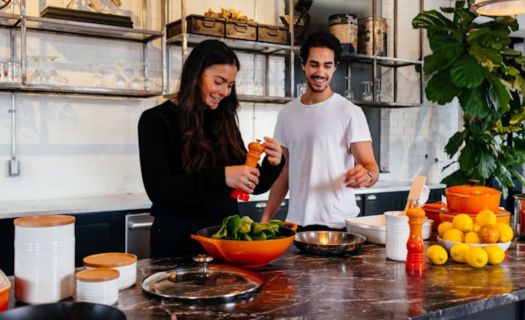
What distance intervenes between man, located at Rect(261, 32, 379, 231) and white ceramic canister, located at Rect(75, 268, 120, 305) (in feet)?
4.69

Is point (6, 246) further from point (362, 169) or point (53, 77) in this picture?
point (362, 169)

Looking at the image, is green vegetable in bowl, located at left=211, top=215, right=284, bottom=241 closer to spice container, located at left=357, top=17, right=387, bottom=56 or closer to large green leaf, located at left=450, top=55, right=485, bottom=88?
large green leaf, located at left=450, top=55, right=485, bottom=88

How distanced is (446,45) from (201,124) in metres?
3.13

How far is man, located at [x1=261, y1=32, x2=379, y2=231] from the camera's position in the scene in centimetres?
270

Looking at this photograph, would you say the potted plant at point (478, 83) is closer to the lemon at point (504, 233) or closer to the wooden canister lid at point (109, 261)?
the lemon at point (504, 233)

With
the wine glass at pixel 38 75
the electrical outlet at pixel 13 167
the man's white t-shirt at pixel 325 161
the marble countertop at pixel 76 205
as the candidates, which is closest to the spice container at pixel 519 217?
the man's white t-shirt at pixel 325 161

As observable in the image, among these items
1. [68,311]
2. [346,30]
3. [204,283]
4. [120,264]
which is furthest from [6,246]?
[346,30]

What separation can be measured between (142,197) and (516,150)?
337 centimetres

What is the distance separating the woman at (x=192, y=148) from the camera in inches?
81.3

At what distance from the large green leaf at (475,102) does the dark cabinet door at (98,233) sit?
9.40ft

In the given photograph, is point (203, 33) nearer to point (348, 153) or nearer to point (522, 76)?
point (348, 153)

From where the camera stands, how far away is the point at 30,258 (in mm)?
1352

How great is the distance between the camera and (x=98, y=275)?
1.39 m

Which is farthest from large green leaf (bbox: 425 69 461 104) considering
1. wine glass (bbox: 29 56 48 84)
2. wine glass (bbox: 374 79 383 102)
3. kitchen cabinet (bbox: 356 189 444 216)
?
wine glass (bbox: 29 56 48 84)
